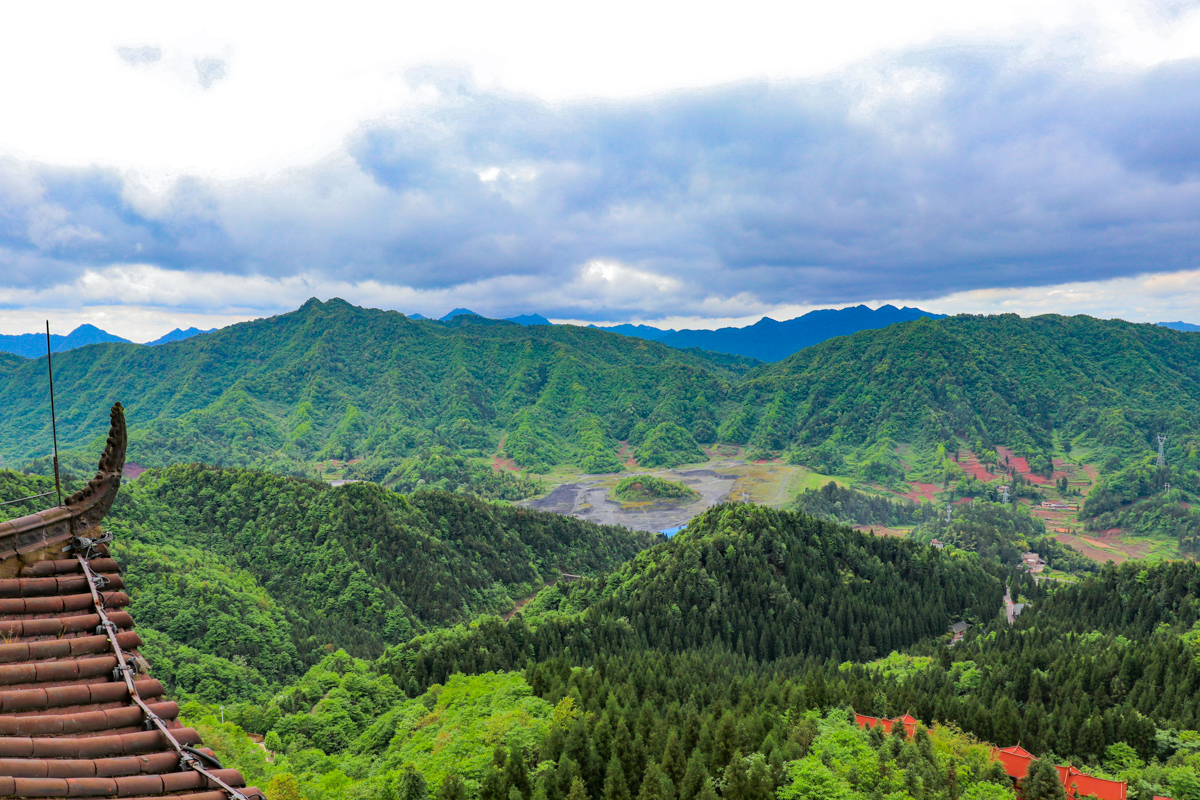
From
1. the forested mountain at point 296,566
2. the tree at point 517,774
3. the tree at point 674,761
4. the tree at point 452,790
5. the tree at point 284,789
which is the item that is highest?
the tree at point 452,790

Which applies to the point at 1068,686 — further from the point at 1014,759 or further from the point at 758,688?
the point at 758,688

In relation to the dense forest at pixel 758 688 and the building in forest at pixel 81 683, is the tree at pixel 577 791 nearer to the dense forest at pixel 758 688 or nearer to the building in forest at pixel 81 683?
the dense forest at pixel 758 688

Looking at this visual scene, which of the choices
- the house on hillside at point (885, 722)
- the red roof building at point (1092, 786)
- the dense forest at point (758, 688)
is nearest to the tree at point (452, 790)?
the dense forest at point (758, 688)

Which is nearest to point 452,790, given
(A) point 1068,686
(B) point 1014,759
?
(B) point 1014,759

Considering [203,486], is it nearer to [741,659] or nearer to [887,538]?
[741,659]

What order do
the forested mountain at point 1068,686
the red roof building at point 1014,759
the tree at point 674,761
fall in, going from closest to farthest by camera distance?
the tree at point 674,761, the red roof building at point 1014,759, the forested mountain at point 1068,686

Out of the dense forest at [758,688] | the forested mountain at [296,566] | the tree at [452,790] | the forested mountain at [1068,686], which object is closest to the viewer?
the tree at [452,790]
